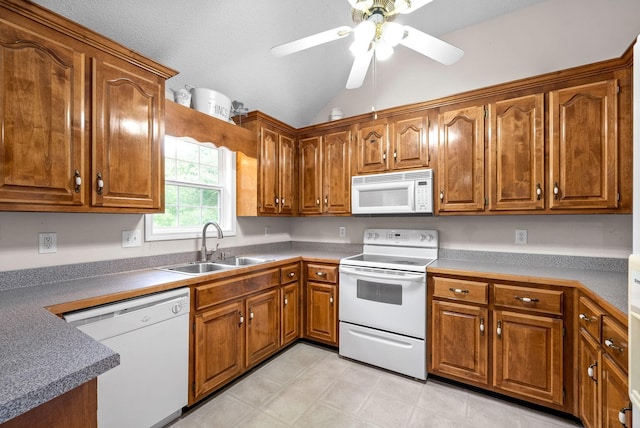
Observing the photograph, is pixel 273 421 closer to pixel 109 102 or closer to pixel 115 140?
pixel 115 140

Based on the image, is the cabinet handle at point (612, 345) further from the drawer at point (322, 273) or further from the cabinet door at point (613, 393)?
the drawer at point (322, 273)

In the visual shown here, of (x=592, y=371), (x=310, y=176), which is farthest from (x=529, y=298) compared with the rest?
(x=310, y=176)

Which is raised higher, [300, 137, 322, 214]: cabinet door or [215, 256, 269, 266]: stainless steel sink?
[300, 137, 322, 214]: cabinet door

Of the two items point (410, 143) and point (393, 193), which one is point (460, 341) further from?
point (410, 143)

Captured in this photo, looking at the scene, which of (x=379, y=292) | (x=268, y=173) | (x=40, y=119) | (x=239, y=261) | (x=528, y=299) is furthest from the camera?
(x=268, y=173)

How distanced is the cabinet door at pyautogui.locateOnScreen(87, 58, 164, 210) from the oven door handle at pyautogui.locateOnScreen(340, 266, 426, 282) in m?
1.57

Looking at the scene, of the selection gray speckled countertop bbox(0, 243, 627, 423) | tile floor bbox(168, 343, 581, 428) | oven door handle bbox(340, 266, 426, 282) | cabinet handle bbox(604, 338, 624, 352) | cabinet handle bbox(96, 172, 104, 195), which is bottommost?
tile floor bbox(168, 343, 581, 428)

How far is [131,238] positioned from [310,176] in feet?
5.88

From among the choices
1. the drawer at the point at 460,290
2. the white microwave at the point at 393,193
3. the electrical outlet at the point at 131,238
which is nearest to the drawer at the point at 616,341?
the drawer at the point at 460,290

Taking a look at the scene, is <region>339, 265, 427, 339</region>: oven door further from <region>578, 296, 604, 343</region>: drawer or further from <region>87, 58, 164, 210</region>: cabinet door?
<region>87, 58, 164, 210</region>: cabinet door

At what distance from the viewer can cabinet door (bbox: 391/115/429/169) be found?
2.56 m

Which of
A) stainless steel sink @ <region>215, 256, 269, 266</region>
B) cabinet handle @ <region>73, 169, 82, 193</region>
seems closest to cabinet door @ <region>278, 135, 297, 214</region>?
stainless steel sink @ <region>215, 256, 269, 266</region>

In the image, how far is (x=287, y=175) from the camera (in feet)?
10.5

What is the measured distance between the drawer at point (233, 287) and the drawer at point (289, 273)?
2.1 inches
